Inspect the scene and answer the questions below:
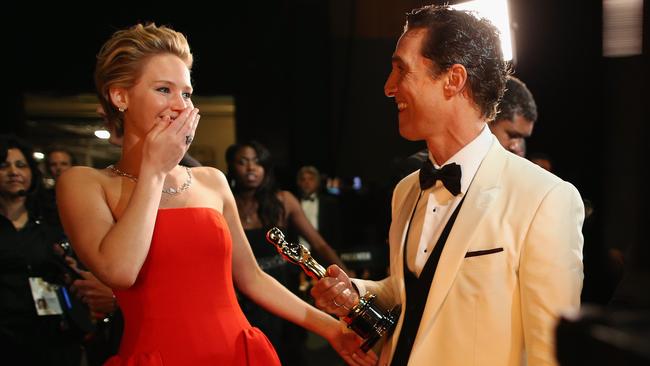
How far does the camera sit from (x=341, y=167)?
885cm

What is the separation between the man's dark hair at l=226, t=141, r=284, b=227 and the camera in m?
4.84

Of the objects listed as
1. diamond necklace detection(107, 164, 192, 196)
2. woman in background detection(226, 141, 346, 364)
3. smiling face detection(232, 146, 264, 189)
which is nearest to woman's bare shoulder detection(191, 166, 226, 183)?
diamond necklace detection(107, 164, 192, 196)

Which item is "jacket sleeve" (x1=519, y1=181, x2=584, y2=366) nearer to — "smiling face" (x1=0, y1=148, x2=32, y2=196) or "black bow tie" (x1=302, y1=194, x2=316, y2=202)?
"smiling face" (x1=0, y1=148, x2=32, y2=196)

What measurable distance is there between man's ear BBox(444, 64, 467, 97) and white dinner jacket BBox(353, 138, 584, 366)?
13.5 inches

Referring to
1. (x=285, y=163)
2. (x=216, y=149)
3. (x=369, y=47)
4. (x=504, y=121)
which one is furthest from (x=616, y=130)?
(x=216, y=149)

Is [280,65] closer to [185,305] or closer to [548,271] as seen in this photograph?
[185,305]

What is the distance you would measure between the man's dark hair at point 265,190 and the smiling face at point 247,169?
20mm

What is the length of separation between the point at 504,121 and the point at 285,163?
566 centimetres

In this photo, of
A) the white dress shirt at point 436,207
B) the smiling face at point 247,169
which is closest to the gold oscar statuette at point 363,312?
the white dress shirt at point 436,207

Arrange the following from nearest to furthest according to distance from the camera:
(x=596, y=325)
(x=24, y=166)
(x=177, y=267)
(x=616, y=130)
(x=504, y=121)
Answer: (x=596, y=325)
(x=177, y=267)
(x=504, y=121)
(x=24, y=166)
(x=616, y=130)

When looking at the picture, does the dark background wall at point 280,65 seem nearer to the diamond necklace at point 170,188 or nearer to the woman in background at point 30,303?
the woman in background at point 30,303

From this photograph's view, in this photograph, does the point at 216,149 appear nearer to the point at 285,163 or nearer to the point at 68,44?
the point at 285,163

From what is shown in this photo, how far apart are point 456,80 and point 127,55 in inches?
38.8

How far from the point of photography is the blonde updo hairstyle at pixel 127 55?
84.3 inches
